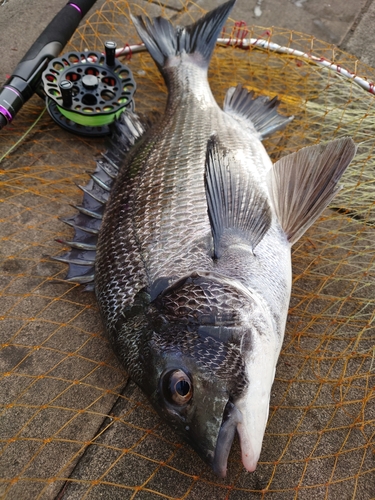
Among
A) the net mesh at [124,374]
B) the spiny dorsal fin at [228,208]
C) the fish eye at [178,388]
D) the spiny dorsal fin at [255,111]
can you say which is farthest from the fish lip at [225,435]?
the spiny dorsal fin at [255,111]

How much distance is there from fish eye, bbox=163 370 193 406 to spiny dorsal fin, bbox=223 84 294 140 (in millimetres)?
1879

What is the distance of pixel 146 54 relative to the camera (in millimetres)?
3617

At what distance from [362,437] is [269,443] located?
441 millimetres

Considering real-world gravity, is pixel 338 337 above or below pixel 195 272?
below

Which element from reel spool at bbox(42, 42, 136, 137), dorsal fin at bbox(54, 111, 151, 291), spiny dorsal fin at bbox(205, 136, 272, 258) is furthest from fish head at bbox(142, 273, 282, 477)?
reel spool at bbox(42, 42, 136, 137)

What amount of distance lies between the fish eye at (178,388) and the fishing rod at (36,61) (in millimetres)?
2173

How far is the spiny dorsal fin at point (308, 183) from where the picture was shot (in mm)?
2115

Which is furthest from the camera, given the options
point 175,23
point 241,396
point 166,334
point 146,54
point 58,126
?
point 175,23

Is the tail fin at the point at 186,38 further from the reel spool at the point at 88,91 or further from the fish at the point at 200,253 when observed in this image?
the fish at the point at 200,253

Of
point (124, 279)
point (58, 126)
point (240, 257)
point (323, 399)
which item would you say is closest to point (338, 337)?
point (323, 399)

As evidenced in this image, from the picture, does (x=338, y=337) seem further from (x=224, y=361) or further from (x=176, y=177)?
(x=176, y=177)

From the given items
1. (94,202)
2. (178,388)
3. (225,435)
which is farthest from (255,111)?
(225,435)

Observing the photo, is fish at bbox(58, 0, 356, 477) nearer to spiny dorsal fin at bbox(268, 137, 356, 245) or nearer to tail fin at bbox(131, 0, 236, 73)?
spiny dorsal fin at bbox(268, 137, 356, 245)

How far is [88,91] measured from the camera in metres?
2.94
